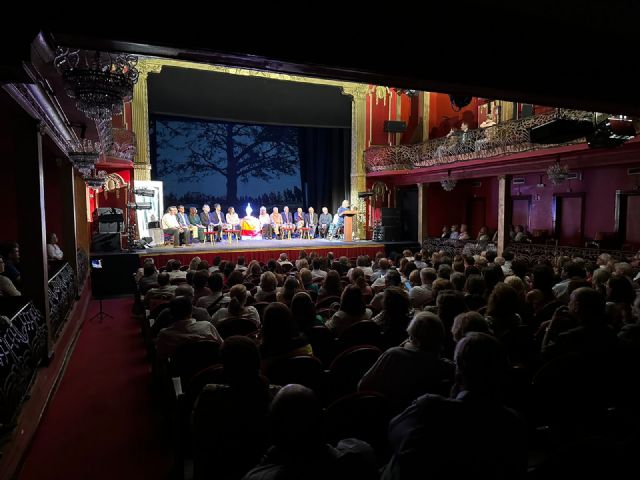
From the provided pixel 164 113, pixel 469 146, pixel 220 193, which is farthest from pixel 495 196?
pixel 164 113

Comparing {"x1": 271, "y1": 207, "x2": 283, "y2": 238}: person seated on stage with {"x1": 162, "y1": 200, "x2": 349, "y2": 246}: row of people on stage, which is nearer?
{"x1": 162, "y1": 200, "x2": 349, "y2": 246}: row of people on stage

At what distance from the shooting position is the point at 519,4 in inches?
84.1

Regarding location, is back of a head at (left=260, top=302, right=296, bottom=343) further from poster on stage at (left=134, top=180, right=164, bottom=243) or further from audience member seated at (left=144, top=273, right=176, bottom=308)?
poster on stage at (left=134, top=180, right=164, bottom=243)

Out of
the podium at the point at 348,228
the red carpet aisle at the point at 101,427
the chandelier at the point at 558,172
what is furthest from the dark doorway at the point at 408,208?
the red carpet aisle at the point at 101,427

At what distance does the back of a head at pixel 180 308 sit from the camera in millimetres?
3156

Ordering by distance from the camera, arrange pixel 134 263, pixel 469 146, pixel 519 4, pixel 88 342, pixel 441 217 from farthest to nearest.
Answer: pixel 441 217 < pixel 469 146 < pixel 134 263 < pixel 88 342 < pixel 519 4

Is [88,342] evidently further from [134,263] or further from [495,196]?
[495,196]

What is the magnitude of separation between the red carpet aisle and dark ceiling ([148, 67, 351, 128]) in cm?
959

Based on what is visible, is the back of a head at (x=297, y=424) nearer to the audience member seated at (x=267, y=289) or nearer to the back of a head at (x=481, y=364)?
the back of a head at (x=481, y=364)

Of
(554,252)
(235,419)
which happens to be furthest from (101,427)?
(554,252)

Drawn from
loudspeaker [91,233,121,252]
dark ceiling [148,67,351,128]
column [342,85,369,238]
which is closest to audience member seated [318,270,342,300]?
loudspeaker [91,233,121,252]

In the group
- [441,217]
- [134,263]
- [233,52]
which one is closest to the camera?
[233,52]

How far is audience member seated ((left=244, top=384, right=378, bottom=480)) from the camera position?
1235 mm

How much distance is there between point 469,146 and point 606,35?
9.28 meters
